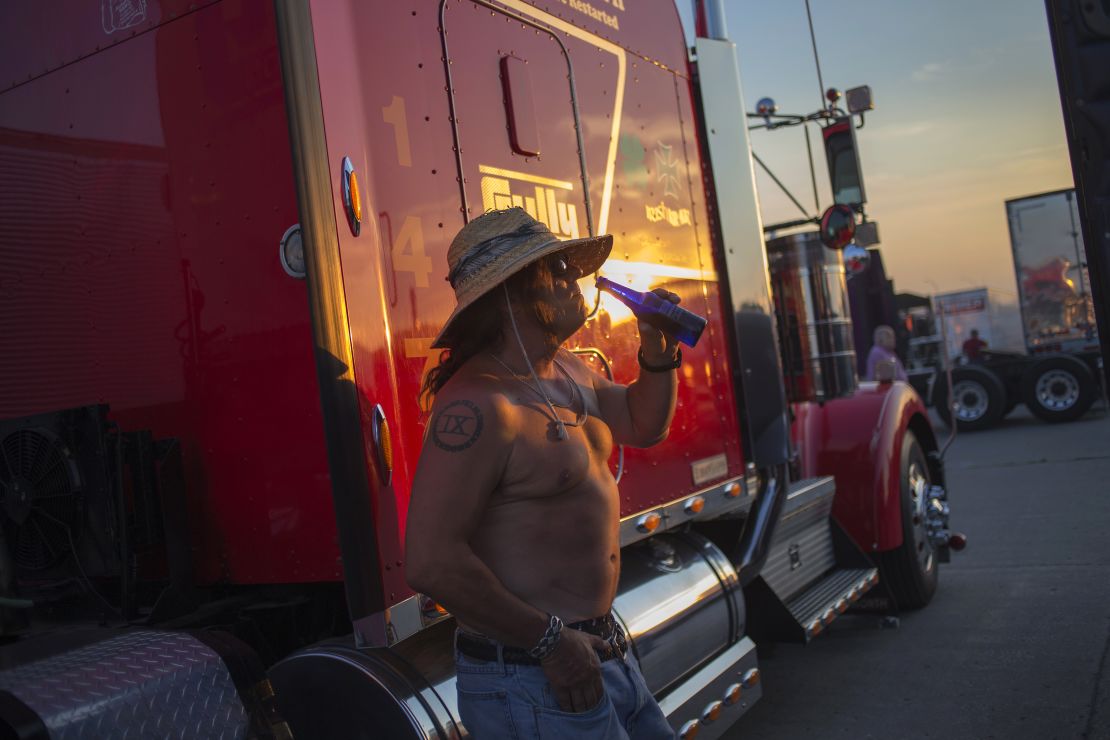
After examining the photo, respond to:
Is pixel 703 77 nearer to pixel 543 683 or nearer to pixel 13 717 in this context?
pixel 543 683

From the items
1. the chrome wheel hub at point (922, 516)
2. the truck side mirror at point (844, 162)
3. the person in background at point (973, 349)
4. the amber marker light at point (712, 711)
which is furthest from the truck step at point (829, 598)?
the person in background at point (973, 349)

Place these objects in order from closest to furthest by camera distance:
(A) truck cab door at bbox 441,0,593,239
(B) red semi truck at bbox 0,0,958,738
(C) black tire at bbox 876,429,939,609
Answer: (B) red semi truck at bbox 0,0,958,738 < (A) truck cab door at bbox 441,0,593,239 < (C) black tire at bbox 876,429,939,609

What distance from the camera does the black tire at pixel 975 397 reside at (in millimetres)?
16172

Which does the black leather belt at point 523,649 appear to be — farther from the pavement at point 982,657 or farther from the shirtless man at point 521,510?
the pavement at point 982,657

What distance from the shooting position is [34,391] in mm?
2996

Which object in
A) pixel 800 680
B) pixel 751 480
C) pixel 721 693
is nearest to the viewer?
pixel 721 693

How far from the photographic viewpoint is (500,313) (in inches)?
87.1

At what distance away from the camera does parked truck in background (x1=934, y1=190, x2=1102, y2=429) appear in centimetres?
1580

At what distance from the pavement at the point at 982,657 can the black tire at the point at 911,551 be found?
0.15 meters

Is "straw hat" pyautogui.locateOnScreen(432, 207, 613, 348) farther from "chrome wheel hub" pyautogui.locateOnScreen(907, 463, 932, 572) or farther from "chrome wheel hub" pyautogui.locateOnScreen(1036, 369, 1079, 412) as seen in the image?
"chrome wheel hub" pyautogui.locateOnScreen(1036, 369, 1079, 412)

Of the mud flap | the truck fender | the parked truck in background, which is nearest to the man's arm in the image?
the mud flap

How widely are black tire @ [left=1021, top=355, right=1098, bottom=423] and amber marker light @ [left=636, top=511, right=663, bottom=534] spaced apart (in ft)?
46.3

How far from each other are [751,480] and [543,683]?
255 centimetres

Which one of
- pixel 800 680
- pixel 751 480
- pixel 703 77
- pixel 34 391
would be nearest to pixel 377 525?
pixel 34 391
